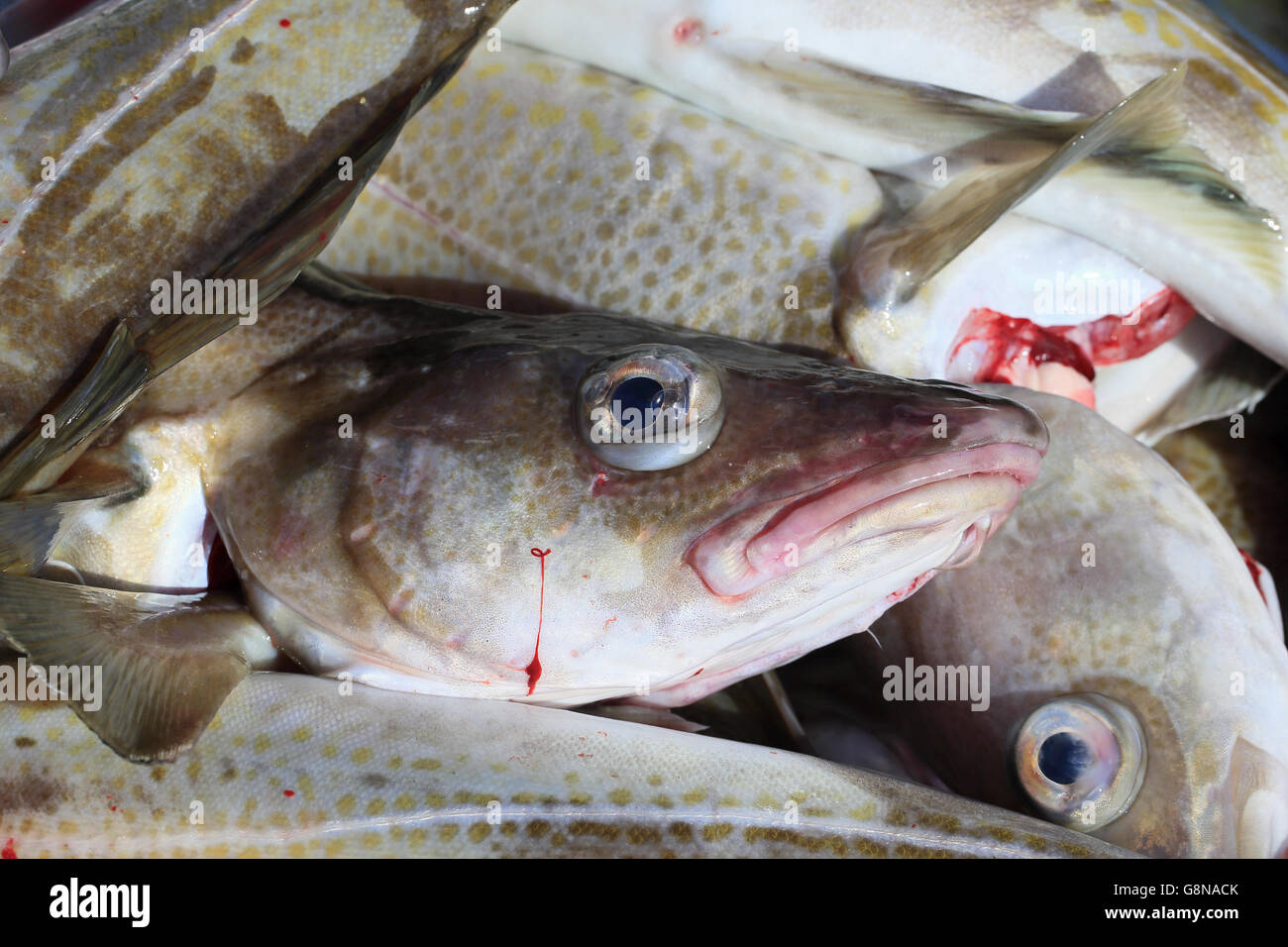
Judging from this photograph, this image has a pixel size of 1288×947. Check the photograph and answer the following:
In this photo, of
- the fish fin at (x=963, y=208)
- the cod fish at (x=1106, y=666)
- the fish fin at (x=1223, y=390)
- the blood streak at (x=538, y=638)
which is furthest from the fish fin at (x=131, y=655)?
the fish fin at (x=1223, y=390)

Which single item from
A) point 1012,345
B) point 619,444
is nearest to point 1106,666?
point 1012,345

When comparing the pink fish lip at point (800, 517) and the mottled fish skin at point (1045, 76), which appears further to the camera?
the mottled fish skin at point (1045, 76)

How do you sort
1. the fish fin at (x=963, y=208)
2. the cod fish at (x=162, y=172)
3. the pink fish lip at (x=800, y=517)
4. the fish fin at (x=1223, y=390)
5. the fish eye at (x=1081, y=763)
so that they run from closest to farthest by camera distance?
the pink fish lip at (x=800, y=517), the cod fish at (x=162, y=172), the fish eye at (x=1081, y=763), the fish fin at (x=963, y=208), the fish fin at (x=1223, y=390)

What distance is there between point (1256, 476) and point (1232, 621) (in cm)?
100

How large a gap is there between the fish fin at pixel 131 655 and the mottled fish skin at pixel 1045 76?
1.41 metres

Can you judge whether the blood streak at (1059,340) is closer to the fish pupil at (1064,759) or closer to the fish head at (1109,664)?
the fish head at (1109,664)

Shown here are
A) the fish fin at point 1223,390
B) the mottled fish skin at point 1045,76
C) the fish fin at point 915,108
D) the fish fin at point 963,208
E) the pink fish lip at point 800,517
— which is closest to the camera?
the pink fish lip at point 800,517

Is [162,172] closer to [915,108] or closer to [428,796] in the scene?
[428,796]

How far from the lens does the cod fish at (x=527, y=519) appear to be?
1.42 m

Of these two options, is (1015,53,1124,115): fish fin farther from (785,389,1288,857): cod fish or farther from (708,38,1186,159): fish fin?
(785,389,1288,857): cod fish

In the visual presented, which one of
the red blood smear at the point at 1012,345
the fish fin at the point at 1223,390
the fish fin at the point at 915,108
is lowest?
the fish fin at the point at 1223,390

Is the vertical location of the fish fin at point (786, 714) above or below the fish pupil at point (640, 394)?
below

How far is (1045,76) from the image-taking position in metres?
2.06

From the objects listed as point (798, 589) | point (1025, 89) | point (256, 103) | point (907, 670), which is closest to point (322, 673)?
point (798, 589)
